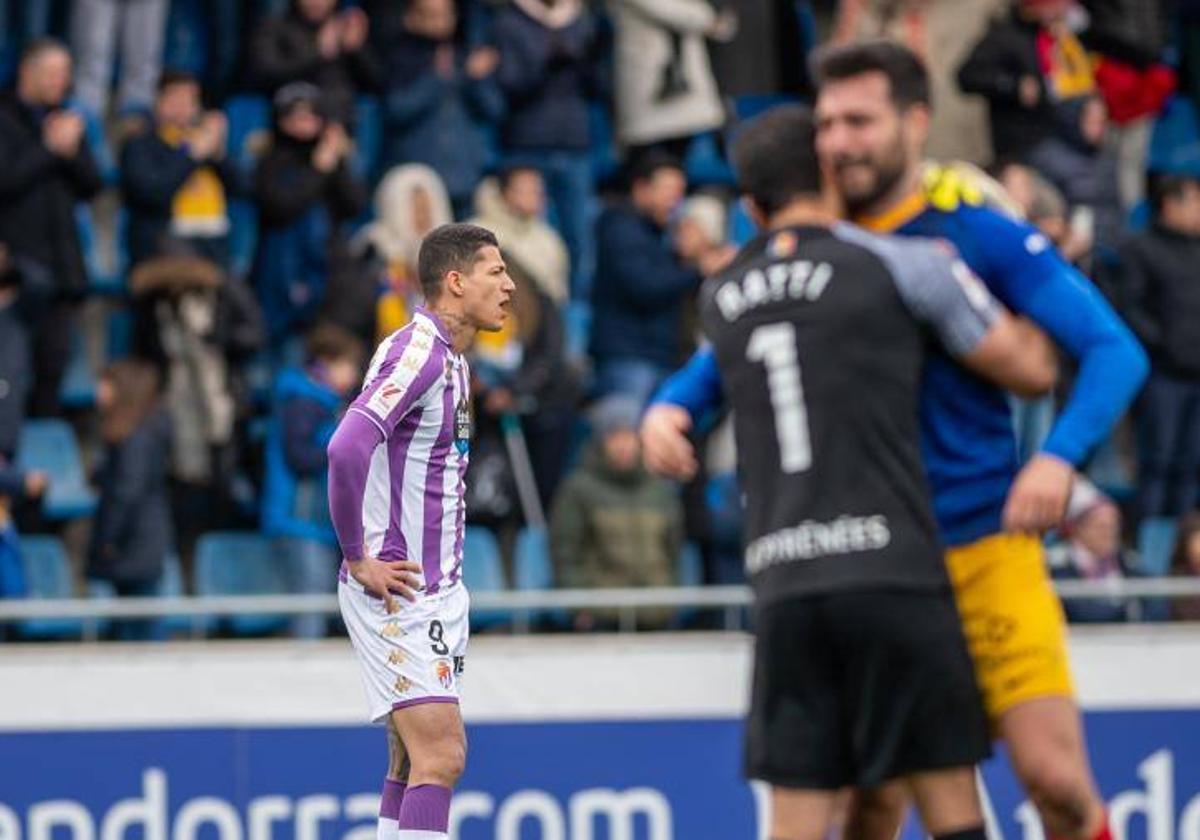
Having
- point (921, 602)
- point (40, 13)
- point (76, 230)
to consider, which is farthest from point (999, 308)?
point (40, 13)

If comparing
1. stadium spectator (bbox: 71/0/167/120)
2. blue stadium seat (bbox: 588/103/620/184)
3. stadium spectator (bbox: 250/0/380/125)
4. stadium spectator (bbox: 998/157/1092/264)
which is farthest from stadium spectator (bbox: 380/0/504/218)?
stadium spectator (bbox: 998/157/1092/264)

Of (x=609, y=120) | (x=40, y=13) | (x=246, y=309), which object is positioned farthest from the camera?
(x=609, y=120)

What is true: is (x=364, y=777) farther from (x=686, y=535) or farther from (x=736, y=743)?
(x=686, y=535)

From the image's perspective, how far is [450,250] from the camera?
767cm

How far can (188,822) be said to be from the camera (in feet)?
32.9

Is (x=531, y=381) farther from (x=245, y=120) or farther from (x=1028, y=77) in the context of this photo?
(x=1028, y=77)

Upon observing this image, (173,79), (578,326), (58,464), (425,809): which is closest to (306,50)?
(173,79)

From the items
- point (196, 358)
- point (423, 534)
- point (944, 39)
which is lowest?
point (423, 534)

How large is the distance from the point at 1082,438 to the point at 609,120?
9206 millimetres

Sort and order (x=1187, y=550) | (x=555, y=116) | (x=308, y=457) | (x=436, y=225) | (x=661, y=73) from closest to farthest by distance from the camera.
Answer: (x=436, y=225)
(x=308, y=457)
(x=1187, y=550)
(x=555, y=116)
(x=661, y=73)

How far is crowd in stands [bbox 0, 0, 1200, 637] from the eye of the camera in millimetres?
11992

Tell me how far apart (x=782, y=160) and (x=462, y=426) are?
7.27 feet

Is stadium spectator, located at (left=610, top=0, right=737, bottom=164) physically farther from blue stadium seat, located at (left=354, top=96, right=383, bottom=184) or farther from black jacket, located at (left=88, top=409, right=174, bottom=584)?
black jacket, located at (left=88, top=409, right=174, bottom=584)

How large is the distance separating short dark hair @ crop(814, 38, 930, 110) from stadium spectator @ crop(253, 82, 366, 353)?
7.00 meters
